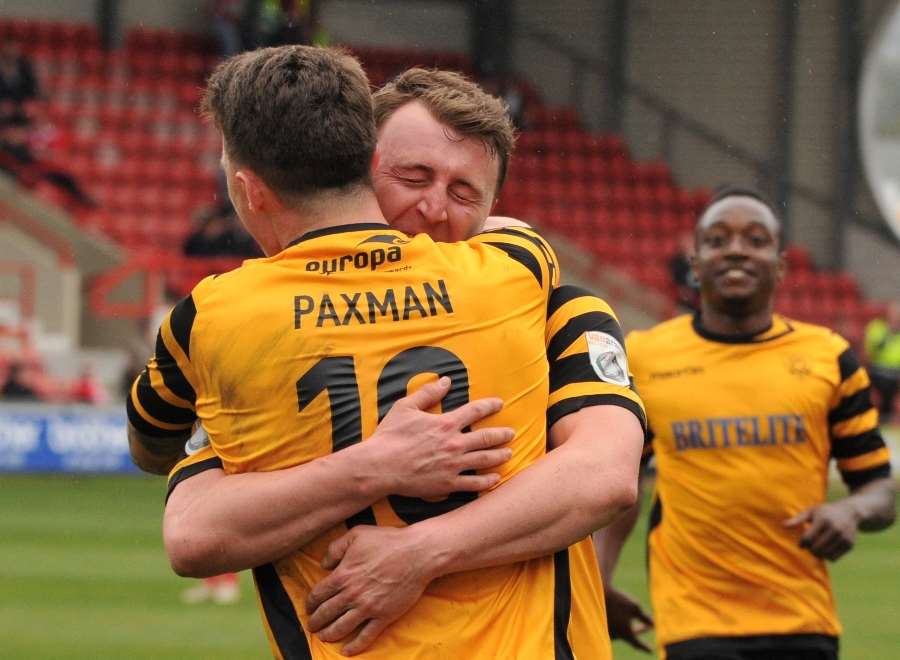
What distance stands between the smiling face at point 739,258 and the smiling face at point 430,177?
2427 millimetres

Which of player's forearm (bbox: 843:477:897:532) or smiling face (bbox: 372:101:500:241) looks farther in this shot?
player's forearm (bbox: 843:477:897:532)

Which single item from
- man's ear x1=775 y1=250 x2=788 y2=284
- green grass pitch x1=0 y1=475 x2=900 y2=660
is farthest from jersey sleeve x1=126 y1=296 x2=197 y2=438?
green grass pitch x1=0 y1=475 x2=900 y2=660

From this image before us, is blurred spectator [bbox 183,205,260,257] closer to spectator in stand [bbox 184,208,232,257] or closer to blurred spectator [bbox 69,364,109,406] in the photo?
spectator in stand [bbox 184,208,232,257]

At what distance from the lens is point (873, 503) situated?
4.52 m

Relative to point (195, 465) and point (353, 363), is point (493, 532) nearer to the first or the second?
point (353, 363)

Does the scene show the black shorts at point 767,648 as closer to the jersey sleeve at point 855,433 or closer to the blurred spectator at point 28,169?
the jersey sleeve at point 855,433

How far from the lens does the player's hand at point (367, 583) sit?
2211mm

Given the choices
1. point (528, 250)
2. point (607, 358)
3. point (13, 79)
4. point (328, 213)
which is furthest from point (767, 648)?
point (13, 79)

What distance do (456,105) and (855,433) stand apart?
2.50 meters

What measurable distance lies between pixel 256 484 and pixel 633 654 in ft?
20.0

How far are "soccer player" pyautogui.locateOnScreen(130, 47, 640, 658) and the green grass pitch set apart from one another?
566 cm

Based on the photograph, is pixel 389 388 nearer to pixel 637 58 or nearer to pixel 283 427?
pixel 283 427

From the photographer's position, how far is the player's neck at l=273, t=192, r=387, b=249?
91.0 inches

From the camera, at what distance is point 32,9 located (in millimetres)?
21953
